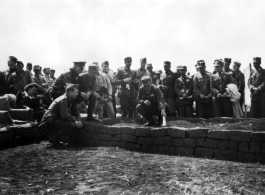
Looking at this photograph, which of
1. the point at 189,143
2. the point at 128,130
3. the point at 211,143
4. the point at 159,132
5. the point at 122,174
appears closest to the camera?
the point at 122,174

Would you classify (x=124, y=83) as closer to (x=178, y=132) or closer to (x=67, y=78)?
(x=67, y=78)

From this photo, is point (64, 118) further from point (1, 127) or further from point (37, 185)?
point (37, 185)

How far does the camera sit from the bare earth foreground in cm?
538

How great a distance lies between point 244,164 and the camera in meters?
7.09

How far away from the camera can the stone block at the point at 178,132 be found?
8258 millimetres

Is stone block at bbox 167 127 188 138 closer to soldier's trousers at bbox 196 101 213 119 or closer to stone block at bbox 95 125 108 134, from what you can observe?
stone block at bbox 95 125 108 134

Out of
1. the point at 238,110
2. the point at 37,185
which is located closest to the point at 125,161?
the point at 37,185

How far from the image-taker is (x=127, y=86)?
13.4 m

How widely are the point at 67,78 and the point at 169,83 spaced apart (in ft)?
15.0

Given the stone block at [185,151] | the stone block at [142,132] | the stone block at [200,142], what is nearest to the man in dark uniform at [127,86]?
the stone block at [142,132]

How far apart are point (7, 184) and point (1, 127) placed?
13.0 ft

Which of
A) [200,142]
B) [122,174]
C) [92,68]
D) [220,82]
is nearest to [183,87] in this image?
[220,82]

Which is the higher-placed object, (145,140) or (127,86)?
(127,86)

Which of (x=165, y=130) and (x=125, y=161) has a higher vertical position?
(x=165, y=130)
